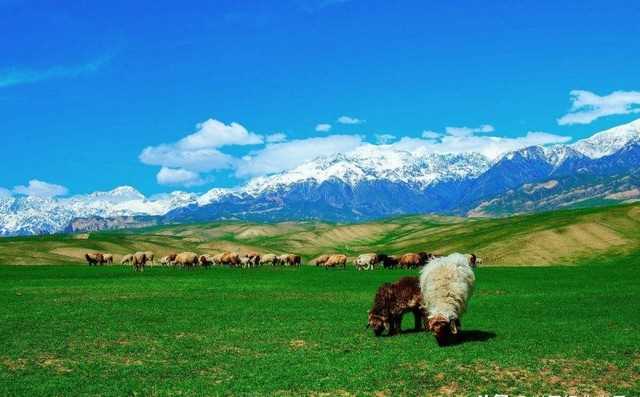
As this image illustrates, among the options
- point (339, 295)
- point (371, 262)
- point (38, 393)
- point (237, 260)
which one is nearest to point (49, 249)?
point (237, 260)

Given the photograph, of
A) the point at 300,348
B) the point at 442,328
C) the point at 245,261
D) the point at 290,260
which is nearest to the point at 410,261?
the point at 290,260

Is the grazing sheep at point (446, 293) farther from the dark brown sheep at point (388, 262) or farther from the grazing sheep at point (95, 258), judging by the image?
the grazing sheep at point (95, 258)

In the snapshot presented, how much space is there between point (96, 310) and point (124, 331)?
28.3 ft

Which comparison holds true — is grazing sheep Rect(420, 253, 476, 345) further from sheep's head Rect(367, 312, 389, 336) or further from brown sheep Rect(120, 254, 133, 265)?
brown sheep Rect(120, 254, 133, 265)

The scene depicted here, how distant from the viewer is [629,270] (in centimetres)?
7081

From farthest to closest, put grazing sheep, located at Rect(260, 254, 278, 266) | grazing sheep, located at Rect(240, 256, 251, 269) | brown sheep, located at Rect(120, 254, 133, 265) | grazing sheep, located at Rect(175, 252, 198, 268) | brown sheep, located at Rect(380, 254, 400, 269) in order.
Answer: brown sheep, located at Rect(120, 254, 133, 265), grazing sheep, located at Rect(260, 254, 278, 266), grazing sheep, located at Rect(240, 256, 251, 269), brown sheep, located at Rect(380, 254, 400, 269), grazing sheep, located at Rect(175, 252, 198, 268)

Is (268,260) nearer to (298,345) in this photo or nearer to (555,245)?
(555,245)

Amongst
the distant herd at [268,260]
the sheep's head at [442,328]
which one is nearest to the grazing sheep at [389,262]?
the distant herd at [268,260]

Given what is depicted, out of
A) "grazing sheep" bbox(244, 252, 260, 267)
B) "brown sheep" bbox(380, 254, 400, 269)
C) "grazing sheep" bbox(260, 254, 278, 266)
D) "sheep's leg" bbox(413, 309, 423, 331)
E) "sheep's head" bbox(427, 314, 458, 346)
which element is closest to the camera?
"sheep's head" bbox(427, 314, 458, 346)

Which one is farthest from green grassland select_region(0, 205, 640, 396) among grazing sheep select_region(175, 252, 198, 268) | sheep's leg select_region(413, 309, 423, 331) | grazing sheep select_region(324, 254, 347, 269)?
grazing sheep select_region(324, 254, 347, 269)

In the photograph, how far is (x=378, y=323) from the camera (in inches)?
1116

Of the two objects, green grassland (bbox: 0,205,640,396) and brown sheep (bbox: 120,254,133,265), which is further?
brown sheep (bbox: 120,254,133,265)

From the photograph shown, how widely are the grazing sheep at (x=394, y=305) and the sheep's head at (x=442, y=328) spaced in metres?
3.42

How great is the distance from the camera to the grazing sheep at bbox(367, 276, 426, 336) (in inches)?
1118
